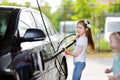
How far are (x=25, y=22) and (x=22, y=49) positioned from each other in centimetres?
89

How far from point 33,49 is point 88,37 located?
195 centimetres

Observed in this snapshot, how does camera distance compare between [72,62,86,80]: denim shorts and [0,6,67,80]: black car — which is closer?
[0,6,67,80]: black car

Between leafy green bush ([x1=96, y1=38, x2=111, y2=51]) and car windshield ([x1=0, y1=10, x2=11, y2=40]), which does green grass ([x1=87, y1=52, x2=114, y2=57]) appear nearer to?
leafy green bush ([x1=96, y1=38, x2=111, y2=51])

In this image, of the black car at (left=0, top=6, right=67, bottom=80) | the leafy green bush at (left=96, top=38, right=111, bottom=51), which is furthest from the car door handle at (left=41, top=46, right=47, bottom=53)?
the leafy green bush at (left=96, top=38, right=111, bottom=51)

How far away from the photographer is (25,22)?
598 cm

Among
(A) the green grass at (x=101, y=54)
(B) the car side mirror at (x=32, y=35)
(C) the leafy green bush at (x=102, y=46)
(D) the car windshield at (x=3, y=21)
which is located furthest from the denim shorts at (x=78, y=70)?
(C) the leafy green bush at (x=102, y=46)

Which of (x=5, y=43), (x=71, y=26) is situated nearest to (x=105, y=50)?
(x=71, y=26)

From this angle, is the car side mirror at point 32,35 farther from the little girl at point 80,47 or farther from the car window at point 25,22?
the little girl at point 80,47

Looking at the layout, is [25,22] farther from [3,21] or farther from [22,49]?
[22,49]

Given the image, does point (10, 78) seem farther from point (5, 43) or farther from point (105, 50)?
point (105, 50)

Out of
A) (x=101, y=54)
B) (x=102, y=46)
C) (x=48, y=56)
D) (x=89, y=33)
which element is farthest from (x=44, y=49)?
(x=102, y=46)

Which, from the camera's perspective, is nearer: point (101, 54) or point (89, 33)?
point (89, 33)

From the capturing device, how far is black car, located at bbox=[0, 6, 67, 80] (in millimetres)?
4867

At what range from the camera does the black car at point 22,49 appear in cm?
487
